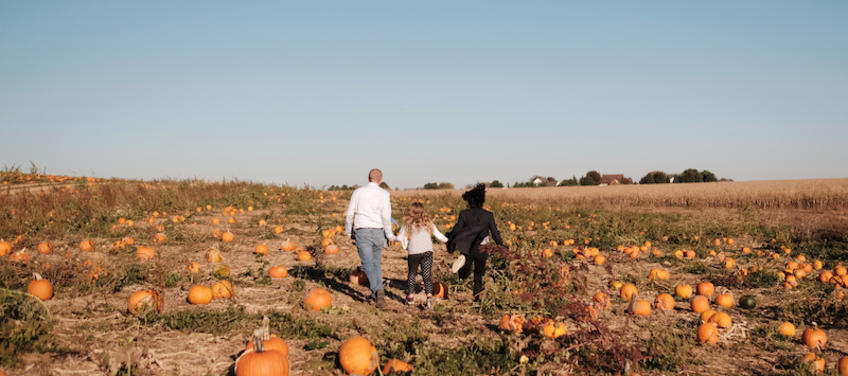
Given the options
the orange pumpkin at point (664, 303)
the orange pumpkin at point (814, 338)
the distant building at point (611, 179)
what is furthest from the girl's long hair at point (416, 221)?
the distant building at point (611, 179)

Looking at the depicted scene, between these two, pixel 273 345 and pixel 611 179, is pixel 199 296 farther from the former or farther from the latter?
pixel 611 179

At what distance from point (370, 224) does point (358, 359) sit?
3186 mm

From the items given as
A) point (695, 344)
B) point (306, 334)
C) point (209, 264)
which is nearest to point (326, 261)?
point (209, 264)

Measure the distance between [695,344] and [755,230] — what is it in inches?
541

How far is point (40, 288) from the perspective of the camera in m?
6.36

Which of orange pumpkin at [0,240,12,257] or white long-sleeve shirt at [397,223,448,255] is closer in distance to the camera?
white long-sleeve shirt at [397,223,448,255]

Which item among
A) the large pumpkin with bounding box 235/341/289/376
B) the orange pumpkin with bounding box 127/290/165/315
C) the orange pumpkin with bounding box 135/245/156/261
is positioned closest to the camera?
the large pumpkin with bounding box 235/341/289/376

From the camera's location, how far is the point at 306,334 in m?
5.75

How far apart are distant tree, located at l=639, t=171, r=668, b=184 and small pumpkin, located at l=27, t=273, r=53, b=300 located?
93.5 meters

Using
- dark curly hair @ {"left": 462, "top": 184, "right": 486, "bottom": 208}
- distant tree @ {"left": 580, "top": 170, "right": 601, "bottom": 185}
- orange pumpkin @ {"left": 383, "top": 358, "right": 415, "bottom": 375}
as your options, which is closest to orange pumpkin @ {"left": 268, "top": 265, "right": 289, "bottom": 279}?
dark curly hair @ {"left": 462, "top": 184, "right": 486, "bottom": 208}

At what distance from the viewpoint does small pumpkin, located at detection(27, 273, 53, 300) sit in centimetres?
629

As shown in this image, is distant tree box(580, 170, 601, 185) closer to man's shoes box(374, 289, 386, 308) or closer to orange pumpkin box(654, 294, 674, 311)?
orange pumpkin box(654, 294, 674, 311)

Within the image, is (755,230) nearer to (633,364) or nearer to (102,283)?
(633,364)

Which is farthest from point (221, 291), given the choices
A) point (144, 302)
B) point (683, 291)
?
point (683, 291)
